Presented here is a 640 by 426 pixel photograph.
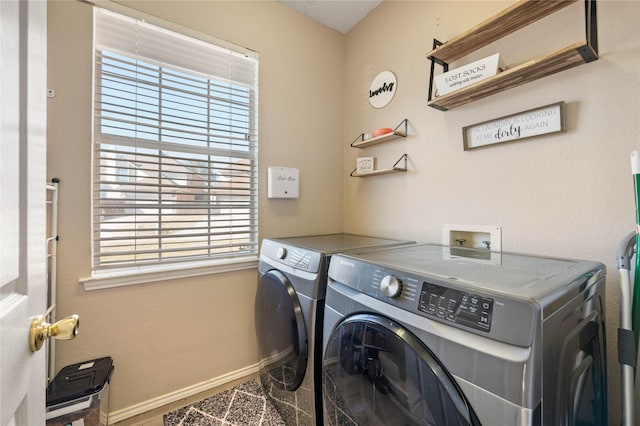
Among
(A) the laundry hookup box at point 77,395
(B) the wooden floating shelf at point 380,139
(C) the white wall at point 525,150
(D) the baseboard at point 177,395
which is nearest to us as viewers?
(C) the white wall at point 525,150

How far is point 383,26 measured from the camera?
73.7 inches

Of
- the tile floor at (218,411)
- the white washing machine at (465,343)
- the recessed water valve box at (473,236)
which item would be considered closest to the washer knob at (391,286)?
the white washing machine at (465,343)

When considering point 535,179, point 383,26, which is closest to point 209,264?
point 535,179

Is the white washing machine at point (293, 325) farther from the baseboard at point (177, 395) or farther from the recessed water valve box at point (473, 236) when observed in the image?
the recessed water valve box at point (473, 236)

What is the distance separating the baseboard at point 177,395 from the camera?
1412 mm

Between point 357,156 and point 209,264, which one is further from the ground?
point 357,156

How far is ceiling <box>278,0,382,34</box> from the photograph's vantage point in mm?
1884

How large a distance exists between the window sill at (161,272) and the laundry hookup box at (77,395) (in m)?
0.38

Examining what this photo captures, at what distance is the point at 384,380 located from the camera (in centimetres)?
78

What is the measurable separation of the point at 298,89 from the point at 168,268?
1.52 m

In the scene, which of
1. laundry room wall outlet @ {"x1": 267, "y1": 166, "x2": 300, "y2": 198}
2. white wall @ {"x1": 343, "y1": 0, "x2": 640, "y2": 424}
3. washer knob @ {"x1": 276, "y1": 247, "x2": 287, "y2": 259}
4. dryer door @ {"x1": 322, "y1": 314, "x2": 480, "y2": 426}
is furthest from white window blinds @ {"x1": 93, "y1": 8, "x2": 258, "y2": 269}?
dryer door @ {"x1": 322, "y1": 314, "x2": 480, "y2": 426}

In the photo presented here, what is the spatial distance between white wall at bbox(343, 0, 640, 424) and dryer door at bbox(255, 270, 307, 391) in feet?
2.86

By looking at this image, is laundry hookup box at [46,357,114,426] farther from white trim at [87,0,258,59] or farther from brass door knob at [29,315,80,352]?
white trim at [87,0,258,59]

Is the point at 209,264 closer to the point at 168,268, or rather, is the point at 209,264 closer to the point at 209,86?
the point at 168,268
